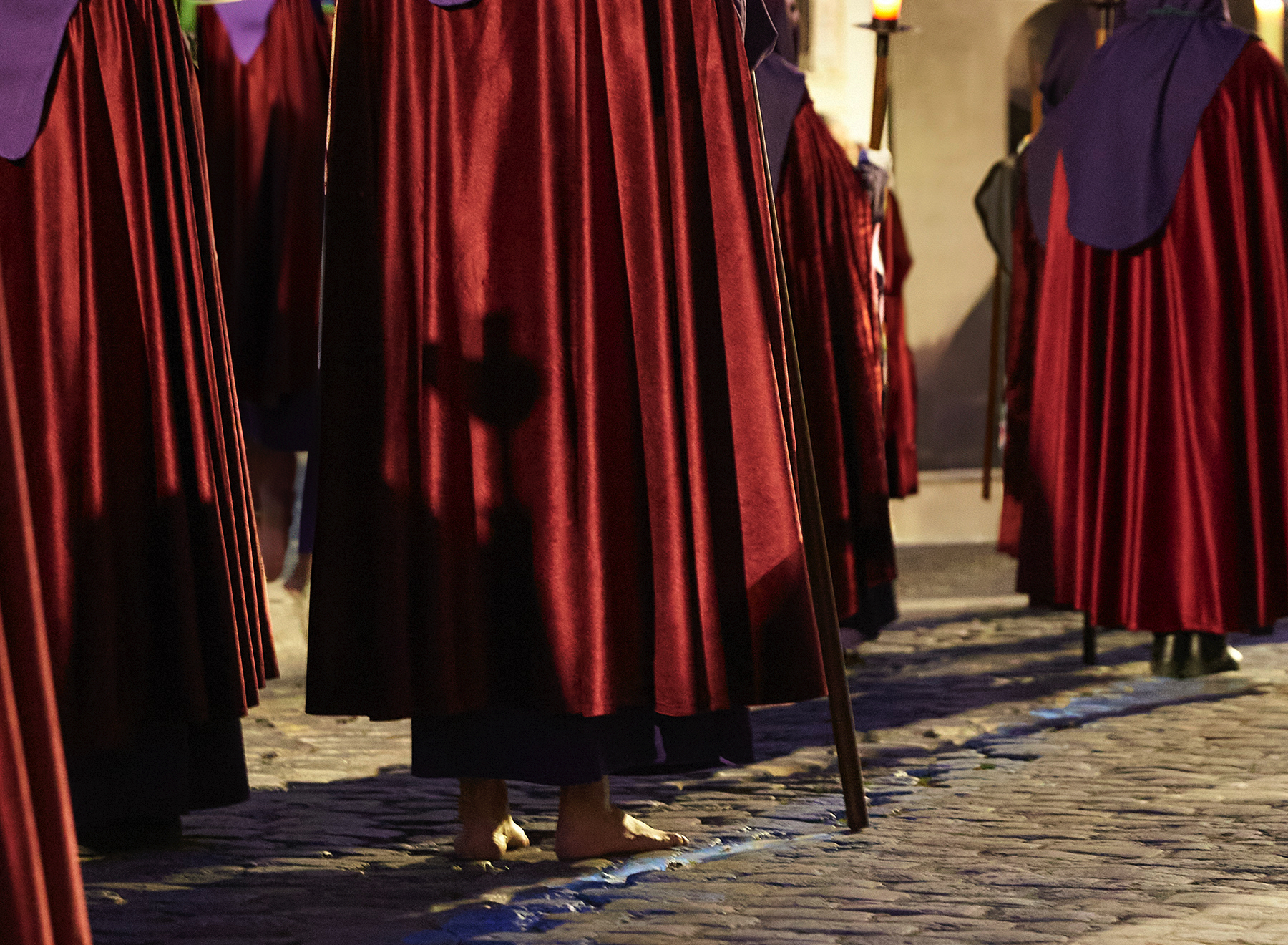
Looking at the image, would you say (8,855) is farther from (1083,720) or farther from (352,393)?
(1083,720)

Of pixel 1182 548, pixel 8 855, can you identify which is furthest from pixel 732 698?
pixel 1182 548

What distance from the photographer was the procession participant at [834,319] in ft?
11.6

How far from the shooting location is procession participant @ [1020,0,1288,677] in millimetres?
3426

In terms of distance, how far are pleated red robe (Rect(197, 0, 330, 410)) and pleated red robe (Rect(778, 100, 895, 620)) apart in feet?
5.06

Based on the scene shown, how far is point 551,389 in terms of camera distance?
2.03 m

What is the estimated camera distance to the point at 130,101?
7.02 feet

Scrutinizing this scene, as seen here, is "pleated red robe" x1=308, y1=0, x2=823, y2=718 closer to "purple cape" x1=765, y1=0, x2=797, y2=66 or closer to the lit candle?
"purple cape" x1=765, y1=0, x2=797, y2=66

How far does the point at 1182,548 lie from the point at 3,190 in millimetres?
2796

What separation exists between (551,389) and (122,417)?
0.69 metres

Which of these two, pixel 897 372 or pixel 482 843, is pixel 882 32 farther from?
pixel 482 843

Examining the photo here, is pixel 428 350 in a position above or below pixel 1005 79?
below

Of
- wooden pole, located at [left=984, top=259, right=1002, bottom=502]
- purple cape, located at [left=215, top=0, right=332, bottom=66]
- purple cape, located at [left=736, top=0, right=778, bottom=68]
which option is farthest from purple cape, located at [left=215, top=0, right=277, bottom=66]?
wooden pole, located at [left=984, top=259, right=1002, bottom=502]

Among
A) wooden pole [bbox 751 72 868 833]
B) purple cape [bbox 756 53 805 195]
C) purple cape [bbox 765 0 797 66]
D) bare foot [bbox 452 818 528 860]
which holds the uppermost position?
purple cape [bbox 765 0 797 66]

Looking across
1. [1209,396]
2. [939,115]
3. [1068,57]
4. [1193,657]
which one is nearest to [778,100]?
[1209,396]
